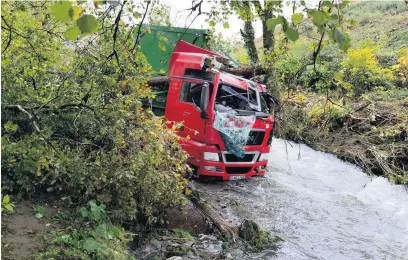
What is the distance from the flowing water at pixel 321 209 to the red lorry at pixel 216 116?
63 cm

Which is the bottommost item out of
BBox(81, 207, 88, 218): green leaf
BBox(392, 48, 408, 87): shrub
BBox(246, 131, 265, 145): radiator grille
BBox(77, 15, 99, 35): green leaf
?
BBox(81, 207, 88, 218): green leaf

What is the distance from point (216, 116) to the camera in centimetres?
795

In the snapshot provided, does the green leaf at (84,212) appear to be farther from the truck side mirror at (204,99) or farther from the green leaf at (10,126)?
the truck side mirror at (204,99)

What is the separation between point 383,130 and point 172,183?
343 inches

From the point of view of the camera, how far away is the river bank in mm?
11008

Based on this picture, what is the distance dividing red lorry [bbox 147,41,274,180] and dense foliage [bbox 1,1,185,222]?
2.12 m

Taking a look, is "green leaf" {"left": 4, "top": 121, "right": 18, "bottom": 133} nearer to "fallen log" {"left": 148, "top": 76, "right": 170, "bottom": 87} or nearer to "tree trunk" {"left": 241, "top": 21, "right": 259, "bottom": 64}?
"fallen log" {"left": 148, "top": 76, "right": 170, "bottom": 87}

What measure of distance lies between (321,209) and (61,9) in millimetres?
7852

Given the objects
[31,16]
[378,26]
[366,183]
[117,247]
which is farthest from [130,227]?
[378,26]

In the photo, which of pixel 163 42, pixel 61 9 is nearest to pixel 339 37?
pixel 61 9

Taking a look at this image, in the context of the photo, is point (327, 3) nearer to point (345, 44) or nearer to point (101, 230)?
point (345, 44)

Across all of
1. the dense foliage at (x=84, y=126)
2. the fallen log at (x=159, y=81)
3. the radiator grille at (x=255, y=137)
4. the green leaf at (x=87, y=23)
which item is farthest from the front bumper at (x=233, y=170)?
the green leaf at (x=87, y=23)

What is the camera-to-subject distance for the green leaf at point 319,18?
172 centimetres

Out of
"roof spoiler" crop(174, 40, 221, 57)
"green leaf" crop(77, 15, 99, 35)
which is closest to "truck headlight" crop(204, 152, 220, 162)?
"roof spoiler" crop(174, 40, 221, 57)
